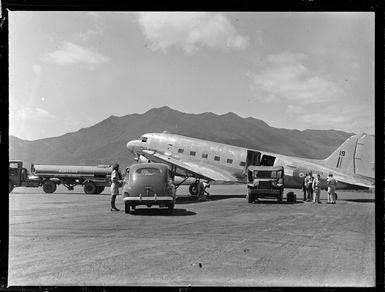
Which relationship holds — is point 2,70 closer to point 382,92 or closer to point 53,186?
point 382,92

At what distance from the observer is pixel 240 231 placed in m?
13.7

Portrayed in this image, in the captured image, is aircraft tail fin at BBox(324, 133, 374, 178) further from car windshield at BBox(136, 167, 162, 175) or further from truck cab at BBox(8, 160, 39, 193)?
truck cab at BBox(8, 160, 39, 193)

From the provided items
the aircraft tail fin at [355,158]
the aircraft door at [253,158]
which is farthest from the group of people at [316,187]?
the aircraft door at [253,158]

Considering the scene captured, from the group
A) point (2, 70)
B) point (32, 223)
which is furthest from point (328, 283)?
point (32, 223)

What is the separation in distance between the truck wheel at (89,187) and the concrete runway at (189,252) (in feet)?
59.5

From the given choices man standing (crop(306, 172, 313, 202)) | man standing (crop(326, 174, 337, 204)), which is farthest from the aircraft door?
man standing (crop(326, 174, 337, 204))

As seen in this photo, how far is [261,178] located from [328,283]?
809 inches

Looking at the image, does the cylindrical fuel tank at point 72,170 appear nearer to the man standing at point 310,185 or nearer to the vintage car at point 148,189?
the vintage car at point 148,189

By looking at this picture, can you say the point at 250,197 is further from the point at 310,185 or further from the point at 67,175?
the point at 67,175

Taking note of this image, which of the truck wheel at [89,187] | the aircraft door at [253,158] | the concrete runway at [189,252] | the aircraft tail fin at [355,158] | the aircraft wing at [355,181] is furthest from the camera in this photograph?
the truck wheel at [89,187]

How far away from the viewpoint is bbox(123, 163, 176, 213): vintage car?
60.2 feet

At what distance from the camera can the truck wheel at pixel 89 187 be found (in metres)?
35.0

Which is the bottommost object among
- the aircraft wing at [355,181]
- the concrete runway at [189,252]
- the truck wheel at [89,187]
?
the truck wheel at [89,187]

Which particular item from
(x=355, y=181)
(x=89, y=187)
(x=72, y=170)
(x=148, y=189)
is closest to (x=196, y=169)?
(x=89, y=187)
